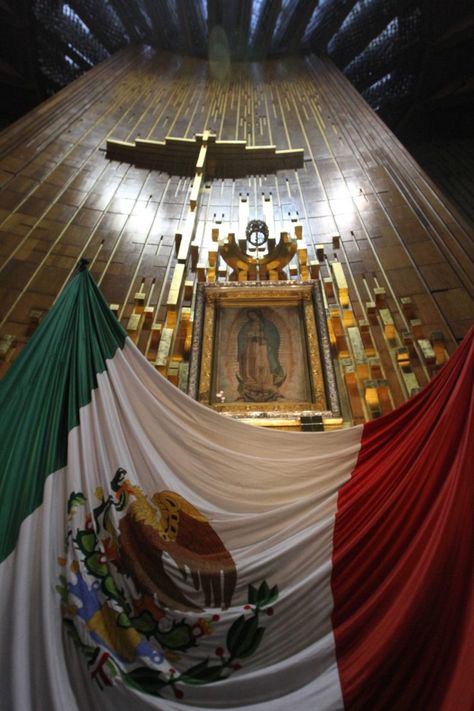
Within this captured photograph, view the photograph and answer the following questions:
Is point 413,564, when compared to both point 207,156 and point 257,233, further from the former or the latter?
point 207,156

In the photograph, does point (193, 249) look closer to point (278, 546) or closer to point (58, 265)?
point (58, 265)

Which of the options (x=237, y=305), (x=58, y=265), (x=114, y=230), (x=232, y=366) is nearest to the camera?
(x=232, y=366)

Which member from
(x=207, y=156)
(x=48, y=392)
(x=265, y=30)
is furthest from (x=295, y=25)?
(x=48, y=392)

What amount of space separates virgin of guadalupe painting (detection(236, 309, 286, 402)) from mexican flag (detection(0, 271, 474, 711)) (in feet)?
1.72

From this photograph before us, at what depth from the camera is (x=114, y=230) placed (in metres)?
3.58

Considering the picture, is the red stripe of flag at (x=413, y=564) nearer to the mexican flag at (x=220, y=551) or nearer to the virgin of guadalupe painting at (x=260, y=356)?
the mexican flag at (x=220, y=551)

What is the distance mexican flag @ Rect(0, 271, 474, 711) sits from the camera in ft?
3.48

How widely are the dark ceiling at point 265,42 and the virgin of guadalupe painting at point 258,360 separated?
558cm

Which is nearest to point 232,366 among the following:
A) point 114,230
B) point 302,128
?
point 114,230

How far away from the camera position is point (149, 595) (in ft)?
4.22

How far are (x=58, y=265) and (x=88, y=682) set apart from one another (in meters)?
2.64

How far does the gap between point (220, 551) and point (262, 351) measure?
4.20 ft

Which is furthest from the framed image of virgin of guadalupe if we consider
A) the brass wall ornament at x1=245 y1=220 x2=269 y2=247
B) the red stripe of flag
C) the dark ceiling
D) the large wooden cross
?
the dark ceiling

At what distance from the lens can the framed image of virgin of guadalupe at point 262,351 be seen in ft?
7.50
